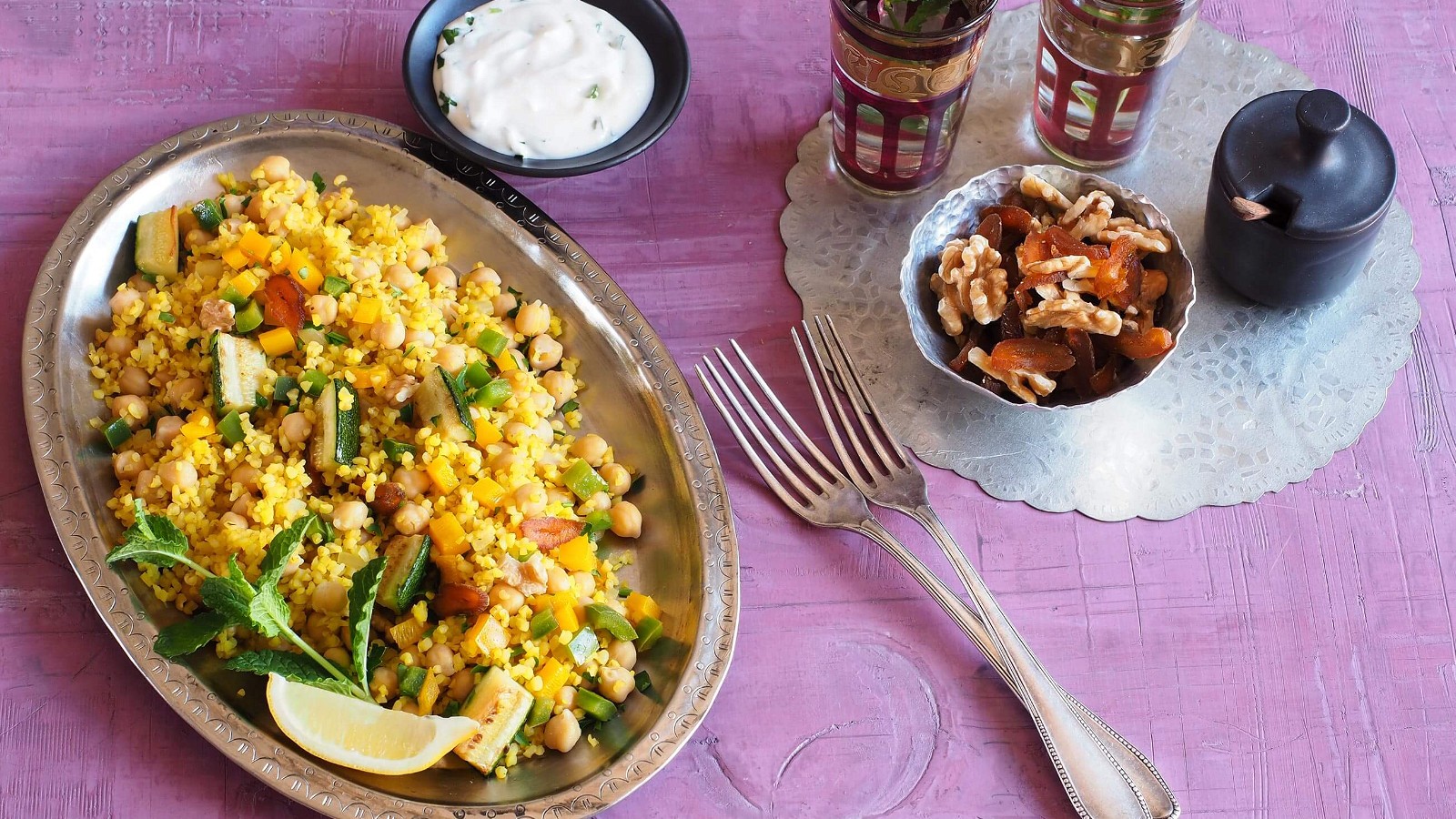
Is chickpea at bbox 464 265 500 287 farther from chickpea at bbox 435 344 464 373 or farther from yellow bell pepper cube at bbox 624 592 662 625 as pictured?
yellow bell pepper cube at bbox 624 592 662 625

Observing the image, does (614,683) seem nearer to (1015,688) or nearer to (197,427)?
(1015,688)

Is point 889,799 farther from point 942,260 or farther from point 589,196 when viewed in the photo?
point 589,196

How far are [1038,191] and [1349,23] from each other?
112 cm

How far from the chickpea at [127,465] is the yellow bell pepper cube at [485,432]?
1.98 ft

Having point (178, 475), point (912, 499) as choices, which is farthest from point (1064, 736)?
point (178, 475)

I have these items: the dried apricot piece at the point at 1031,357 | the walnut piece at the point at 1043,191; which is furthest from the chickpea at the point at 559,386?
the walnut piece at the point at 1043,191

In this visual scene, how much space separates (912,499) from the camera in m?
2.36

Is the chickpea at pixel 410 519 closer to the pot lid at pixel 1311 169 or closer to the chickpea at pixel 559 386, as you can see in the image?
the chickpea at pixel 559 386

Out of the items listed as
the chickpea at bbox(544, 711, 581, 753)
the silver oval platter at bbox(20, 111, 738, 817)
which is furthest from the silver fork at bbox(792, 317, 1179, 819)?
the chickpea at bbox(544, 711, 581, 753)

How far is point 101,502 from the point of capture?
2164mm

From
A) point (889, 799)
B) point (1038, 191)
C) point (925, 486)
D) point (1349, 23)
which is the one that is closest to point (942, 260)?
point (1038, 191)

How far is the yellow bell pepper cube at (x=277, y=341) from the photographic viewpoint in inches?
89.4

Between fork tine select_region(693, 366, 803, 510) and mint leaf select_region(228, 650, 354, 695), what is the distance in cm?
86

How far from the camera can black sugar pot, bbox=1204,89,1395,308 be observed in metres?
2.22
